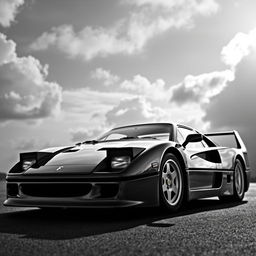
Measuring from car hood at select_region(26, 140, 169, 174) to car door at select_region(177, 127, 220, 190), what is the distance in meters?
0.79

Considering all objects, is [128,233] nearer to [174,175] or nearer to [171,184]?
[171,184]

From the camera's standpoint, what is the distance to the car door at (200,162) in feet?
18.2

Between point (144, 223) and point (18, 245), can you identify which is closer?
point (18, 245)

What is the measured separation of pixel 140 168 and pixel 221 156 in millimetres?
2461

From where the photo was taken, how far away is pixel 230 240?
3.15 m

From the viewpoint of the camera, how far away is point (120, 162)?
454cm

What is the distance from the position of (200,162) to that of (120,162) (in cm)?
169

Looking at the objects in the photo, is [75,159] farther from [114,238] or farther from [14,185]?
[114,238]

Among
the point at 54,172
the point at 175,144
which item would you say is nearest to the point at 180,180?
the point at 175,144

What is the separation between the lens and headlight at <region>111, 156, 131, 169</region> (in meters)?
4.50

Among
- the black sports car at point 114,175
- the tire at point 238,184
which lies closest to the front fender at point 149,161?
the black sports car at point 114,175

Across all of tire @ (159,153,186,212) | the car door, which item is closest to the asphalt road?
tire @ (159,153,186,212)

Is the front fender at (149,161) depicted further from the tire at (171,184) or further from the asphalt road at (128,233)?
the asphalt road at (128,233)

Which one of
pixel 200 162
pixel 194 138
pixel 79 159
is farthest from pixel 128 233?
pixel 200 162
